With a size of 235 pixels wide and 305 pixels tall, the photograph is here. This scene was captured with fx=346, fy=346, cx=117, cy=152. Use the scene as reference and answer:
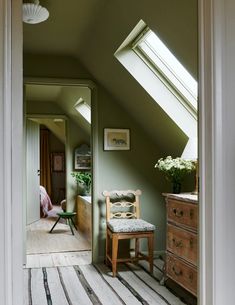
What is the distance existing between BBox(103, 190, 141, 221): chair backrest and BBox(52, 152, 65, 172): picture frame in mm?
5897

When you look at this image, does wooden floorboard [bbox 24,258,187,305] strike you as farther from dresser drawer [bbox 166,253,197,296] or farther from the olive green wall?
the olive green wall

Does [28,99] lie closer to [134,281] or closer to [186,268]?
[134,281]

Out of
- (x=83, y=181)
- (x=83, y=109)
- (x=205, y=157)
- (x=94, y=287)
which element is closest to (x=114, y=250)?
(x=94, y=287)

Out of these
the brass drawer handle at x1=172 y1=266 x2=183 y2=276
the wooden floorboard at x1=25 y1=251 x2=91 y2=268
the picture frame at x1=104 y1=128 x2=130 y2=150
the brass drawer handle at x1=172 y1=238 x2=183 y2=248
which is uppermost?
the picture frame at x1=104 y1=128 x2=130 y2=150

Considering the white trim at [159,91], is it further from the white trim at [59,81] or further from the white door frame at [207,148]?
the white door frame at [207,148]

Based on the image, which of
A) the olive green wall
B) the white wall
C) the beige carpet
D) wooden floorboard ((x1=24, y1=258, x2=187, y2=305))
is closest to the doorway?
the beige carpet

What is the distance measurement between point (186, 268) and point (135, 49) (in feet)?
6.70

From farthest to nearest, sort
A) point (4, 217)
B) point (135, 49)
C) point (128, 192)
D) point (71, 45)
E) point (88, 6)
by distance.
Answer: point (128, 192) → point (71, 45) → point (135, 49) → point (88, 6) → point (4, 217)

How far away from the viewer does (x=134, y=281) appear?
3.50 m

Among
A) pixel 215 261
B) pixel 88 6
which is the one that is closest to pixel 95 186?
pixel 88 6

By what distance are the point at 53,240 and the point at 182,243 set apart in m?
2.96

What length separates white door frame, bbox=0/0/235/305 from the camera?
4.53ft

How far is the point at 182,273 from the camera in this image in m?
2.94

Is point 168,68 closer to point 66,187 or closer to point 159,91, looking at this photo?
point 159,91
